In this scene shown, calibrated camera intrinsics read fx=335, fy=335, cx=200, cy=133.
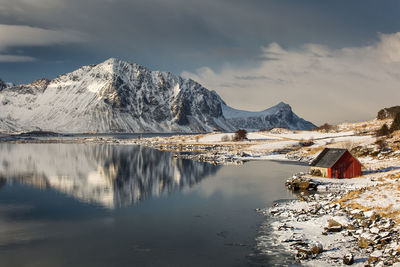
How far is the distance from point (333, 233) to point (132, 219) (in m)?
14.6

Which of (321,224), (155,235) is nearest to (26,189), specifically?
(155,235)

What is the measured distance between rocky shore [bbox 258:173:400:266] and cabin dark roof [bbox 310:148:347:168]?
13984 millimetres

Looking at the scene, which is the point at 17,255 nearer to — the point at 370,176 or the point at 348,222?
the point at 348,222

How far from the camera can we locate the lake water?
18.6m

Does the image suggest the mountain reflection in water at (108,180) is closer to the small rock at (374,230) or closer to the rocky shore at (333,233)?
the rocky shore at (333,233)

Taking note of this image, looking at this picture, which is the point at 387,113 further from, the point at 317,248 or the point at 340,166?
the point at 317,248

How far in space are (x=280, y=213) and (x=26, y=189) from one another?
2894 centimetres

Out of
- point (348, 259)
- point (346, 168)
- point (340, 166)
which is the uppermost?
point (340, 166)

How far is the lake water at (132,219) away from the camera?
1856 cm

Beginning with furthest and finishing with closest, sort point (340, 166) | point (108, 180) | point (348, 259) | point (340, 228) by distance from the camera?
point (108, 180)
point (340, 166)
point (340, 228)
point (348, 259)

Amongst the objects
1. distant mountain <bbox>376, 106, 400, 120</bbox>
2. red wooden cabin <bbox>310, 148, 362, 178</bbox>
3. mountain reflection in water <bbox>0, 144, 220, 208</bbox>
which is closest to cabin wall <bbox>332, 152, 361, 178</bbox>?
red wooden cabin <bbox>310, 148, 362, 178</bbox>

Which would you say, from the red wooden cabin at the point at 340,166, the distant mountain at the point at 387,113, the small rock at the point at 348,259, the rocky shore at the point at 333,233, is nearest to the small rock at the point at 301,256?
the rocky shore at the point at 333,233

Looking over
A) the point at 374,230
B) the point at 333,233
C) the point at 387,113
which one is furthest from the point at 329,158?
the point at 387,113

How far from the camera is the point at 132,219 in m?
26.1
